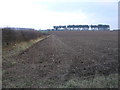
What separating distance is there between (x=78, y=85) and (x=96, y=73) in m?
2.43

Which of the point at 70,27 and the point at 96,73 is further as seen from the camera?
the point at 70,27

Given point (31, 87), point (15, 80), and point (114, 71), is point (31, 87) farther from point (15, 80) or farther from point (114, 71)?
point (114, 71)

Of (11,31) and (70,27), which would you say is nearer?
(11,31)

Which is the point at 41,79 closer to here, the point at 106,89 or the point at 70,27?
the point at 106,89

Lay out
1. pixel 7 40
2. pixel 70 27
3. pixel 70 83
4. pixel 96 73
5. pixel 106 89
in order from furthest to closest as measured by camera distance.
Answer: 1. pixel 70 27
2. pixel 7 40
3. pixel 96 73
4. pixel 70 83
5. pixel 106 89

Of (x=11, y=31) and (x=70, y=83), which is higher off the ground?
(x=11, y=31)

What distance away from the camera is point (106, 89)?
795cm

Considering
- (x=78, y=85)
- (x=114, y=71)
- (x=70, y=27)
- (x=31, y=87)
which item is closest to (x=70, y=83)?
(x=78, y=85)

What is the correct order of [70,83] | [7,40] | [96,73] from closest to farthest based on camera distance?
[70,83] → [96,73] → [7,40]

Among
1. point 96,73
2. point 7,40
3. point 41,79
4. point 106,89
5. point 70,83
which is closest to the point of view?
point 106,89

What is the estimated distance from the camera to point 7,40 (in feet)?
88.1

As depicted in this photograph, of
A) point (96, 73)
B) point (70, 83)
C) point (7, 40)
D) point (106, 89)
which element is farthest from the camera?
point (7, 40)

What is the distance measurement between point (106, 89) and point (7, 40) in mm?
20137

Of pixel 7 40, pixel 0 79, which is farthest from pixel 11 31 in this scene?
pixel 0 79
